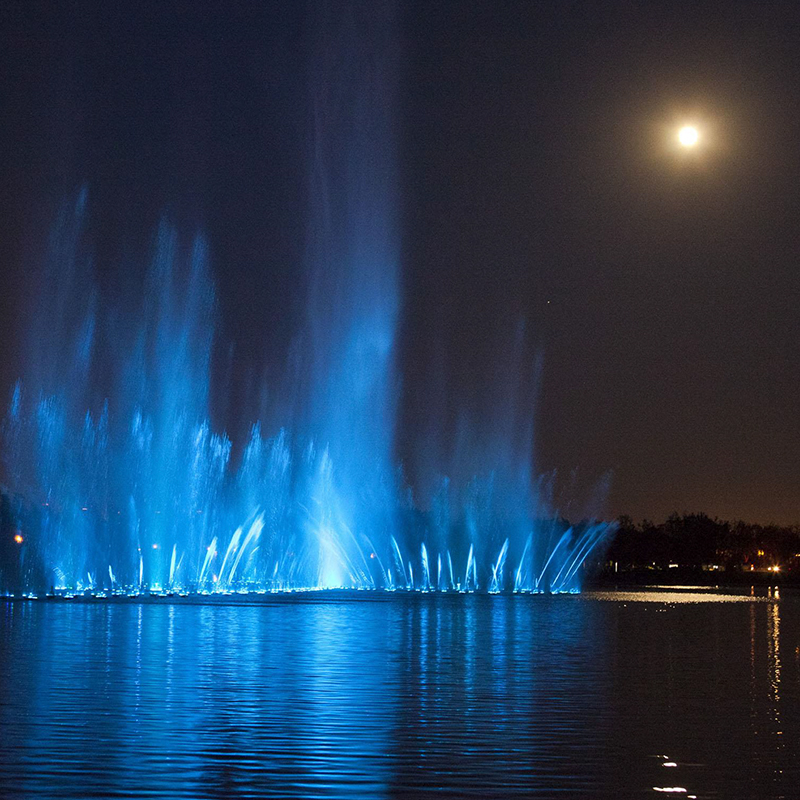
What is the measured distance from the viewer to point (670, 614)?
3625 centimetres

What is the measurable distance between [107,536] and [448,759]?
36991 millimetres

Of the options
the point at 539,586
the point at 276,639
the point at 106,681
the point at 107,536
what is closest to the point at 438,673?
the point at 106,681

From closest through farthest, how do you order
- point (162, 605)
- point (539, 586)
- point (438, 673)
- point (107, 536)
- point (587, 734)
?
point (587, 734), point (438, 673), point (162, 605), point (107, 536), point (539, 586)

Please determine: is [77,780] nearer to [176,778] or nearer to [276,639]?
[176,778]

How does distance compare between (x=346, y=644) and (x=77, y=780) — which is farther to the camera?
(x=346, y=644)

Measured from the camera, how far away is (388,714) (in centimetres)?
1265

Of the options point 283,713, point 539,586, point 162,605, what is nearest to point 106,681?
point 283,713

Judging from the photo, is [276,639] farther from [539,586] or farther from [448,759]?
[539,586]

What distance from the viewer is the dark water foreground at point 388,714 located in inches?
367

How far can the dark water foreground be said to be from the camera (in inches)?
367

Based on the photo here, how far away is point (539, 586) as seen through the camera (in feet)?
205

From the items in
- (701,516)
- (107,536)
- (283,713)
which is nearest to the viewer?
(283,713)

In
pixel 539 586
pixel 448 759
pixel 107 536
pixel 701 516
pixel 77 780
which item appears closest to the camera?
pixel 77 780

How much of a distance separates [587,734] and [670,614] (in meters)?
25.5
